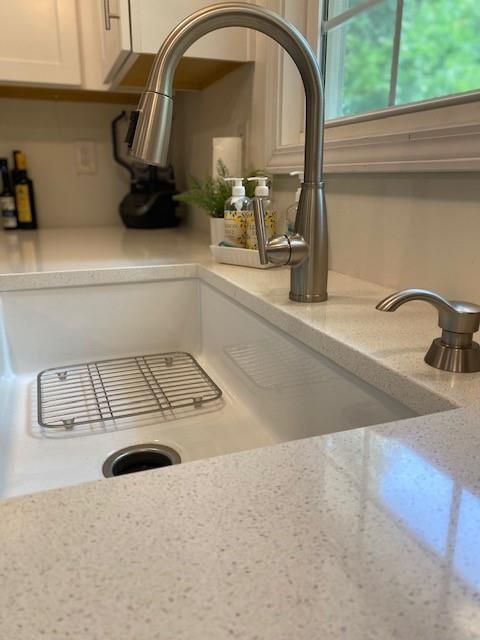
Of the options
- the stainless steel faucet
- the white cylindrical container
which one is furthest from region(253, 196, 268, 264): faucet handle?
the white cylindrical container

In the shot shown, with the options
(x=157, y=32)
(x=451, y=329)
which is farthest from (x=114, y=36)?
(x=451, y=329)

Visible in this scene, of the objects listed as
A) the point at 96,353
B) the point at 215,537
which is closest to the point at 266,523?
the point at 215,537

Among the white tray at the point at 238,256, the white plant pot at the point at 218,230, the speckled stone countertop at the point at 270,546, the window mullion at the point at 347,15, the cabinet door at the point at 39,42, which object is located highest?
the cabinet door at the point at 39,42

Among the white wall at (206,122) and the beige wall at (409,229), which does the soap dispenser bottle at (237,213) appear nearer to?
the beige wall at (409,229)

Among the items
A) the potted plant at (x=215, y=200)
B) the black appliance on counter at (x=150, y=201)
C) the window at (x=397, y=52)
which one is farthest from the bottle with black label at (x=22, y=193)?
the window at (x=397, y=52)

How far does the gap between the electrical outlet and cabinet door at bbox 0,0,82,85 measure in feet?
1.28

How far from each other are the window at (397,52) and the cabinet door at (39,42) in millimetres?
980

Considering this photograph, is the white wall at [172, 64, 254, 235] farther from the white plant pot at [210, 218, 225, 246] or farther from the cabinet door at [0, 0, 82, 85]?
the cabinet door at [0, 0, 82, 85]

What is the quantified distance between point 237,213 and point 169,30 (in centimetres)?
55

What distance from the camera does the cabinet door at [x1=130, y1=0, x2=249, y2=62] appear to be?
1.21 metres

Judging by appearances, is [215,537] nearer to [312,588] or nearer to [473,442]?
[312,588]

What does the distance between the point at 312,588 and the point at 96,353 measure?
935 mm

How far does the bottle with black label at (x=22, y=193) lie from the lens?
6.50ft

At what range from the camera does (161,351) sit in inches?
45.8
